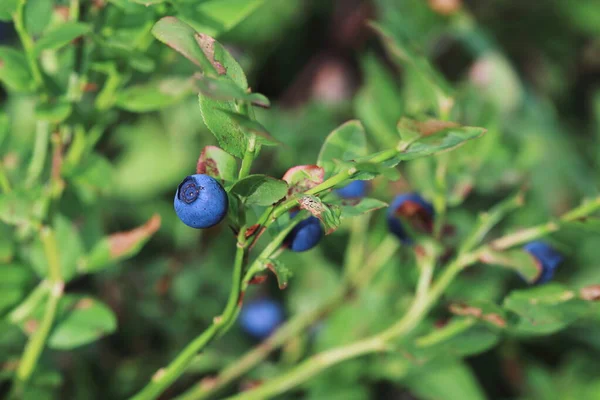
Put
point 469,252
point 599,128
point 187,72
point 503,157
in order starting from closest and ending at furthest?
point 469,252
point 503,157
point 187,72
point 599,128

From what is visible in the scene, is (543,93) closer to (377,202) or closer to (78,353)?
(78,353)

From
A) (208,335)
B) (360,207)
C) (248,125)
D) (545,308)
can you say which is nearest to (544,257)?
(545,308)

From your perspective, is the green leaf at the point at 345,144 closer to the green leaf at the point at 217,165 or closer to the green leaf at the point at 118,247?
the green leaf at the point at 217,165

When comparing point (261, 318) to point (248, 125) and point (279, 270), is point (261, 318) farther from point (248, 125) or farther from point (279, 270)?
point (248, 125)

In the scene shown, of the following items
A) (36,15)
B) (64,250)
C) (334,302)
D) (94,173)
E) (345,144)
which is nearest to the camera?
(345,144)

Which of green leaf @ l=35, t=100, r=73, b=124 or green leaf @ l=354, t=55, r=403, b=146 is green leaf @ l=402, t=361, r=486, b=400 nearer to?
green leaf @ l=354, t=55, r=403, b=146

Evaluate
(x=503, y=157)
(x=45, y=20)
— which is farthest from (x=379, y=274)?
(x=45, y=20)
